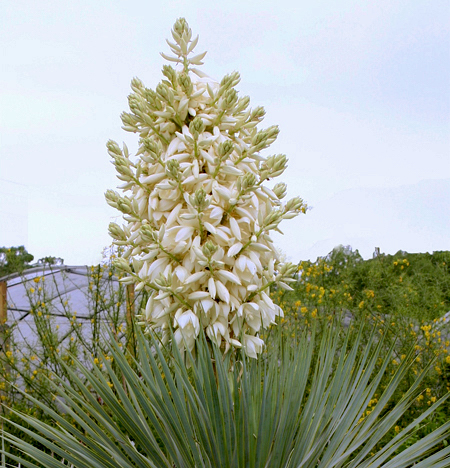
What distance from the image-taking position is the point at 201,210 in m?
1.27

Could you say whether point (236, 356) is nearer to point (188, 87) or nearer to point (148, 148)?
point (148, 148)

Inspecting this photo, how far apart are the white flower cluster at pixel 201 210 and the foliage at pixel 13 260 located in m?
2.58

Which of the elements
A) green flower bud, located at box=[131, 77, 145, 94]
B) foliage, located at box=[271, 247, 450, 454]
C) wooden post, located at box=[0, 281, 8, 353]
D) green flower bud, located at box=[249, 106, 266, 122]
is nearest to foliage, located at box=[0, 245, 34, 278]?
wooden post, located at box=[0, 281, 8, 353]

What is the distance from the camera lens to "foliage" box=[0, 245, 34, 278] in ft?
12.4

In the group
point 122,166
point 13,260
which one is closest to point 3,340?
point 13,260

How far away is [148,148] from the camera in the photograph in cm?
131

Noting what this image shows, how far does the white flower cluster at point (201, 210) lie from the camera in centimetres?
130

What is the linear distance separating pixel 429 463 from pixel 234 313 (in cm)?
64

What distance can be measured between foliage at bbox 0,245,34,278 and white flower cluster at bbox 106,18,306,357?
8.46 ft

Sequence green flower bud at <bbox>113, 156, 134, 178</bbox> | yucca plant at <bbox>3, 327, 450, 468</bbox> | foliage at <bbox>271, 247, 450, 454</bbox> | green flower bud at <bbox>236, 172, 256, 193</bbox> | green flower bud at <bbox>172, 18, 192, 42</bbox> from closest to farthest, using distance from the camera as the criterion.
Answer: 1. yucca plant at <bbox>3, 327, 450, 468</bbox>
2. green flower bud at <bbox>236, 172, 256, 193</bbox>
3. green flower bud at <bbox>113, 156, 134, 178</bbox>
4. green flower bud at <bbox>172, 18, 192, 42</bbox>
5. foliage at <bbox>271, 247, 450, 454</bbox>

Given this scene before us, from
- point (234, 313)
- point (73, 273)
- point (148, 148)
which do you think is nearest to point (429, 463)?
point (234, 313)

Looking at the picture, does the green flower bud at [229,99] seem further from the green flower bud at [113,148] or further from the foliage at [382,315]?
the foliage at [382,315]

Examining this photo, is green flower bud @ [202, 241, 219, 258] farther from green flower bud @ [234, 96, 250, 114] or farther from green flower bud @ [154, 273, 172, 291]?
green flower bud @ [234, 96, 250, 114]

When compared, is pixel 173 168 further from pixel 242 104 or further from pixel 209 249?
pixel 242 104
